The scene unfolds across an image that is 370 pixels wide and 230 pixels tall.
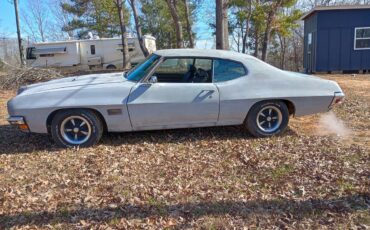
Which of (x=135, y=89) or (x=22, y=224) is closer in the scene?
(x=22, y=224)

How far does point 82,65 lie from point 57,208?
2310cm

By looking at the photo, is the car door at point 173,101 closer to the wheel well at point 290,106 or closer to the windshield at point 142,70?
the windshield at point 142,70

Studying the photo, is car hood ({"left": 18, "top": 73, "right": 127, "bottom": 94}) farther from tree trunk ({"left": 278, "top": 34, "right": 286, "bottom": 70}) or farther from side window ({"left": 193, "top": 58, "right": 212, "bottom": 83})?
tree trunk ({"left": 278, "top": 34, "right": 286, "bottom": 70})

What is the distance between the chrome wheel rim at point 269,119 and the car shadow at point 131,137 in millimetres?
255

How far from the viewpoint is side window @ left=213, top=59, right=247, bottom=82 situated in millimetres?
5559

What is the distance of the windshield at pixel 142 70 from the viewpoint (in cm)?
543

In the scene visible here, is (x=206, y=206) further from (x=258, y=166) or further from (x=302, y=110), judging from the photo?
(x=302, y=110)

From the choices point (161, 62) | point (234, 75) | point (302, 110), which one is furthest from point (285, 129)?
point (161, 62)

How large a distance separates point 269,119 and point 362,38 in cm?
1472

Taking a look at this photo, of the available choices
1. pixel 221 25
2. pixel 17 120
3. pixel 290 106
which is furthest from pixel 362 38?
pixel 17 120

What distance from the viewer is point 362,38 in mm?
17922

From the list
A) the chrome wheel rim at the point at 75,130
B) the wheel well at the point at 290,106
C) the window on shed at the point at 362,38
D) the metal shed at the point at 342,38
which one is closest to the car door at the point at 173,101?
the chrome wheel rim at the point at 75,130

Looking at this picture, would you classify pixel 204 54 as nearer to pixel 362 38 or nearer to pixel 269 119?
pixel 269 119

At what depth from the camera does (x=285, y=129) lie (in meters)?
6.09
